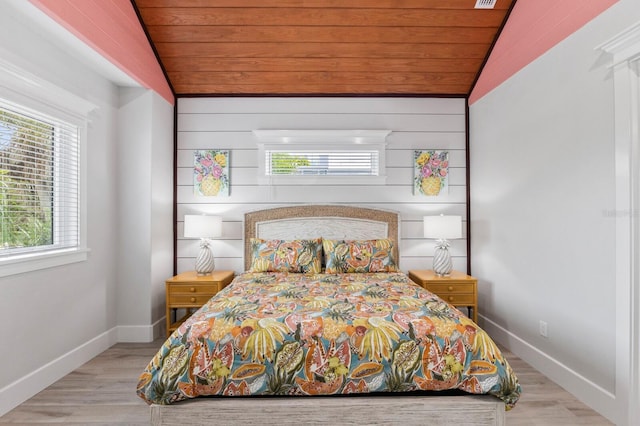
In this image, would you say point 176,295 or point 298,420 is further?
point 176,295

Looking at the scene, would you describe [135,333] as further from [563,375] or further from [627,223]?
[627,223]

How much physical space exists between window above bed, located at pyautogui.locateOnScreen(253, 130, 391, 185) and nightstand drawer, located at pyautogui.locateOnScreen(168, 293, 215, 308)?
4.45 feet

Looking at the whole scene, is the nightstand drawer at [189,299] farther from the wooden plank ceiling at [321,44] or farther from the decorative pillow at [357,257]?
the wooden plank ceiling at [321,44]

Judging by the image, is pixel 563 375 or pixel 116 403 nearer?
pixel 116 403

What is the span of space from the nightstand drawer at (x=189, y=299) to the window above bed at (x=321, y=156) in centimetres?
136

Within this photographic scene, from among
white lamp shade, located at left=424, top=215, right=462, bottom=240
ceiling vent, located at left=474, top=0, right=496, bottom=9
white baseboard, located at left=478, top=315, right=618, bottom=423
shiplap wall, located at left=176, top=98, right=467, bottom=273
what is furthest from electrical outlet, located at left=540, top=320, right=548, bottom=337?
ceiling vent, located at left=474, top=0, right=496, bottom=9

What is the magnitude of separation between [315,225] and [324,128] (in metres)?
1.08

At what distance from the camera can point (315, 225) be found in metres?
3.92

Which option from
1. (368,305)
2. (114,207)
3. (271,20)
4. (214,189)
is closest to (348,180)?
(214,189)

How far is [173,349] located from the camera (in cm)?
182

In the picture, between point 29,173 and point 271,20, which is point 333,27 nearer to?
point 271,20

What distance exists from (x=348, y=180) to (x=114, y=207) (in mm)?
2348

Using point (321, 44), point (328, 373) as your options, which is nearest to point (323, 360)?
point (328, 373)

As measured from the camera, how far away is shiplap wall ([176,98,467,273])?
3.95 metres
